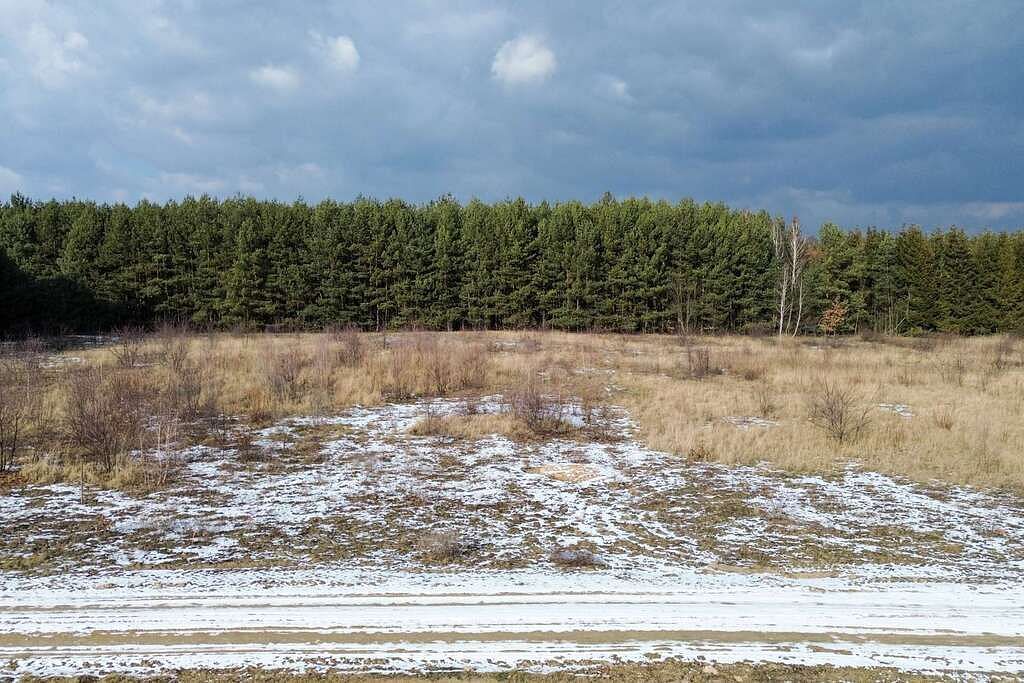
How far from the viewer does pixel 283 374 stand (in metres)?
13.2

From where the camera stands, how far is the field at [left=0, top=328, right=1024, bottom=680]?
3736mm

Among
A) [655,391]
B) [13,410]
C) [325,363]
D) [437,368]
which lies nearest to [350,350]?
[325,363]

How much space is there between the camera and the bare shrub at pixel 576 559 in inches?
201

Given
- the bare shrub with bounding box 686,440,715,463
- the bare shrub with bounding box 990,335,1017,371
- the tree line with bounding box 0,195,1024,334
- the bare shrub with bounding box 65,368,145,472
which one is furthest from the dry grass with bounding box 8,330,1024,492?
the tree line with bounding box 0,195,1024,334

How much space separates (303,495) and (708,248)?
3189 centimetres

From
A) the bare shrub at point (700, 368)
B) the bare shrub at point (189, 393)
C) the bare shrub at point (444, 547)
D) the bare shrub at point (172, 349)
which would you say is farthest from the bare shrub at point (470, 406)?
the bare shrub at point (172, 349)

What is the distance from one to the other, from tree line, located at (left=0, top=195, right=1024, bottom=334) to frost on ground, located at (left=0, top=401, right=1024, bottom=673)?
24.0 metres

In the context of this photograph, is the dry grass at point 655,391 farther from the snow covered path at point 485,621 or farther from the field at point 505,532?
the snow covered path at point 485,621

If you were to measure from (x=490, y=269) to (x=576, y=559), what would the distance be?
94.7ft

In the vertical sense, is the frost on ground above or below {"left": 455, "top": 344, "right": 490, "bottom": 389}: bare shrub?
below

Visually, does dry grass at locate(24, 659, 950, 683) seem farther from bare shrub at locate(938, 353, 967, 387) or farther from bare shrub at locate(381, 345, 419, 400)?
bare shrub at locate(938, 353, 967, 387)

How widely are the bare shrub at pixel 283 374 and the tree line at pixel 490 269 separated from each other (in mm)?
15861

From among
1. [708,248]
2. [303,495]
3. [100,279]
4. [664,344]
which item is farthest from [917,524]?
[100,279]

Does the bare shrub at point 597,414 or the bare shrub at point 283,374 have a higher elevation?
the bare shrub at point 283,374
